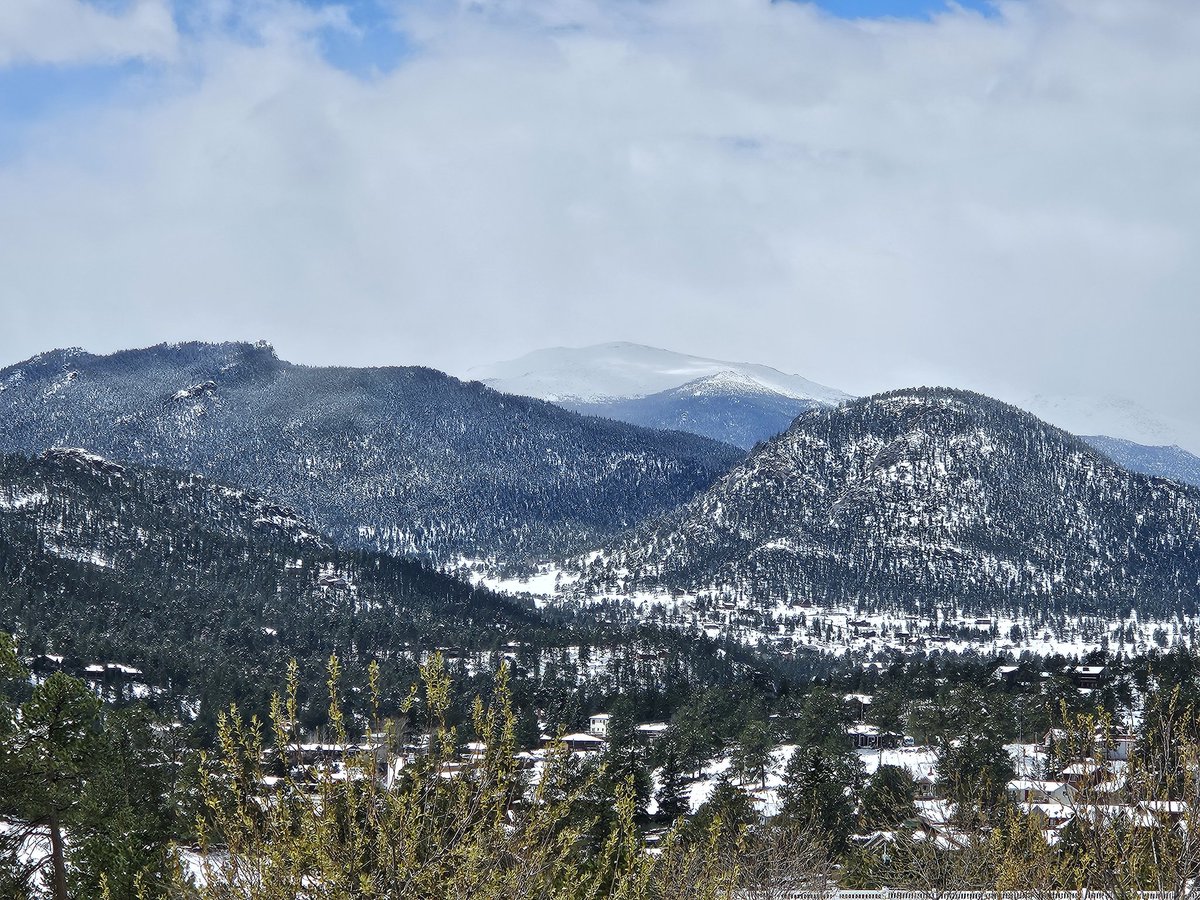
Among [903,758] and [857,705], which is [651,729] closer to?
[857,705]

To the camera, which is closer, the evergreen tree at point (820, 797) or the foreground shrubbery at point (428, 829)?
the foreground shrubbery at point (428, 829)

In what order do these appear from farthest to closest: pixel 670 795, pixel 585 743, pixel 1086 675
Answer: pixel 1086 675
pixel 585 743
pixel 670 795

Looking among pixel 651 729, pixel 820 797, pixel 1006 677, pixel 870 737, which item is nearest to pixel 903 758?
pixel 870 737

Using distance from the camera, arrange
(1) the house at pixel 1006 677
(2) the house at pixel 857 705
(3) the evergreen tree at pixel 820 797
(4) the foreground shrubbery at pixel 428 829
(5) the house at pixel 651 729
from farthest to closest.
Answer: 1. (1) the house at pixel 1006 677
2. (2) the house at pixel 857 705
3. (5) the house at pixel 651 729
4. (3) the evergreen tree at pixel 820 797
5. (4) the foreground shrubbery at pixel 428 829

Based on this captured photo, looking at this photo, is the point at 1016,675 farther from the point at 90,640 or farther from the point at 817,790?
the point at 90,640

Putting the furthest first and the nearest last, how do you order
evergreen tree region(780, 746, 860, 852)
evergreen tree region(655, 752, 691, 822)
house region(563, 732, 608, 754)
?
house region(563, 732, 608, 754) < evergreen tree region(655, 752, 691, 822) < evergreen tree region(780, 746, 860, 852)

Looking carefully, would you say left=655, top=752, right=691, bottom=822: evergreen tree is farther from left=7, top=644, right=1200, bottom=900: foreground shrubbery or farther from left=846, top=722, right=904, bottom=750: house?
left=846, top=722, right=904, bottom=750: house

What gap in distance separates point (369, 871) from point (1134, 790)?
14.9 m

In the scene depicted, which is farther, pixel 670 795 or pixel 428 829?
pixel 670 795

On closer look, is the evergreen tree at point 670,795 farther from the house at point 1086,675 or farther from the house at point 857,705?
the house at point 1086,675

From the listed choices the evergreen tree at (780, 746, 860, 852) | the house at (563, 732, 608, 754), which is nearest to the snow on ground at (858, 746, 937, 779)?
the evergreen tree at (780, 746, 860, 852)

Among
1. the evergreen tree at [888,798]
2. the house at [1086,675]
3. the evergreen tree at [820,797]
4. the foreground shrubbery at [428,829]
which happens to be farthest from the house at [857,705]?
the foreground shrubbery at [428,829]

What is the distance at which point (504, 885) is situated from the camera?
749 inches

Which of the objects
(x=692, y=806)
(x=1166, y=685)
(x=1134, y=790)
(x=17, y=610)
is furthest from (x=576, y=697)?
(x=1134, y=790)
